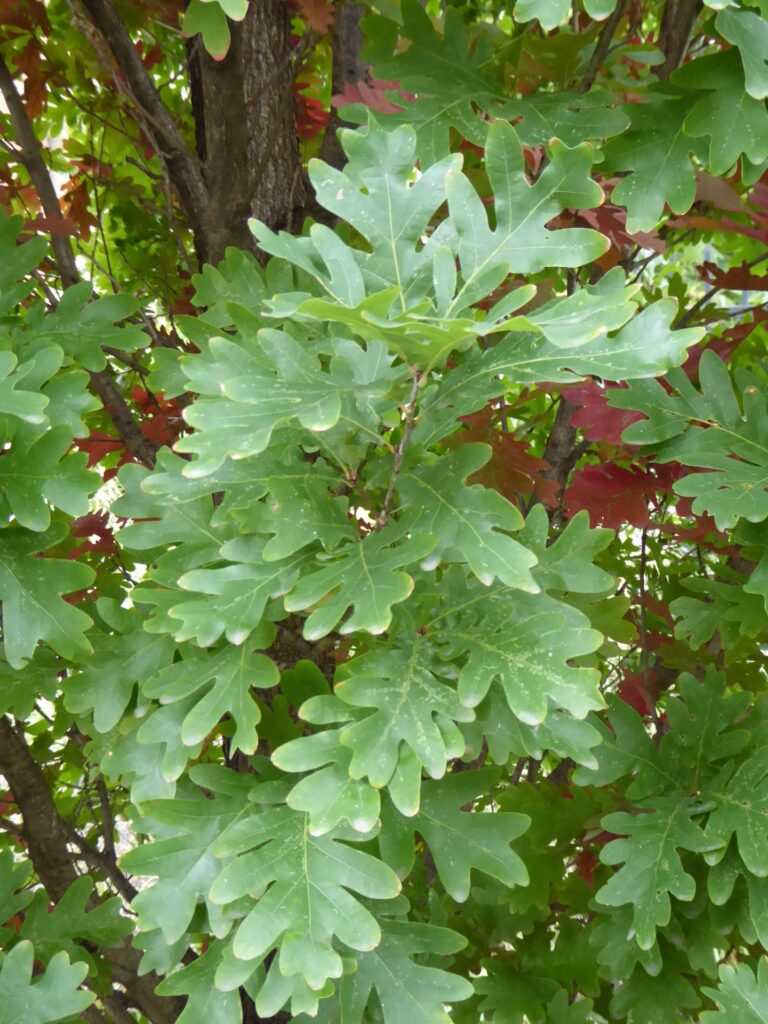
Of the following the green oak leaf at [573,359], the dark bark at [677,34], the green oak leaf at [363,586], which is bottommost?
the green oak leaf at [363,586]

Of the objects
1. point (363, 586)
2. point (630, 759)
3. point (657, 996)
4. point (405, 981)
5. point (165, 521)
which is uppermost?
point (165, 521)

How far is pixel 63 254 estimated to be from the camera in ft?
5.32

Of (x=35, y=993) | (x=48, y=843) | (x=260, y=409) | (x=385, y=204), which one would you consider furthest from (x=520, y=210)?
(x=48, y=843)

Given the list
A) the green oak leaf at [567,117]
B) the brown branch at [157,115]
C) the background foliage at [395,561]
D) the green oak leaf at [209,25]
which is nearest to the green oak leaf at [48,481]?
the background foliage at [395,561]

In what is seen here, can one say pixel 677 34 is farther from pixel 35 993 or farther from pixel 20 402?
pixel 35 993

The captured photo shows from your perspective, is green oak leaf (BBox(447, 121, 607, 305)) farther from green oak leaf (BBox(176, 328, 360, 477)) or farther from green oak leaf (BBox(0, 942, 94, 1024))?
green oak leaf (BBox(0, 942, 94, 1024))

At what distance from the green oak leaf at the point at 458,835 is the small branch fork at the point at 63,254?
0.74 m

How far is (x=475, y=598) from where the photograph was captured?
1039mm

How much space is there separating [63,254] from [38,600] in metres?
0.76

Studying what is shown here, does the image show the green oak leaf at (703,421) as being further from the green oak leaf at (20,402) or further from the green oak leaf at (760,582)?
the green oak leaf at (20,402)

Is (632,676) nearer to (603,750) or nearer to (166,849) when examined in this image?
(603,750)

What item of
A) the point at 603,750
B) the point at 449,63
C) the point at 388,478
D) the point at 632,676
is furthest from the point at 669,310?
the point at 632,676

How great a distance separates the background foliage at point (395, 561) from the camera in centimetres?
93

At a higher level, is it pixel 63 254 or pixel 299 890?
pixel 63 254
